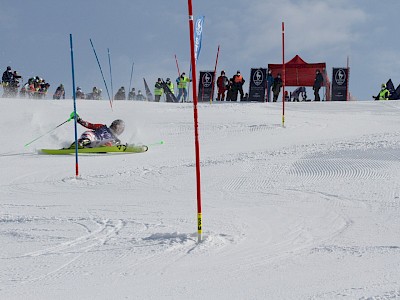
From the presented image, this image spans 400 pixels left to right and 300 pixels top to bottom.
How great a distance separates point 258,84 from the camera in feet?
105

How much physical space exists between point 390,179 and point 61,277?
6.27 metres

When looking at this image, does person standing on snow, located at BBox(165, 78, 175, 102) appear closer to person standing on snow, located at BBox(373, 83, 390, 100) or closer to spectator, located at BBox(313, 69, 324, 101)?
spectator, located at BBox(313, 69, 324, 101)

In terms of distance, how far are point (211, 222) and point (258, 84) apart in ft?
83.1

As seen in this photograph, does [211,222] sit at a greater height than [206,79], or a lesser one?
lesser

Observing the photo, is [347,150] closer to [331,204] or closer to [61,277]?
[331,204]

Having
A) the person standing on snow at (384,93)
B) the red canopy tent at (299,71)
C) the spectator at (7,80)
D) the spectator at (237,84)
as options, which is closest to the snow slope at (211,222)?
the spectator at (237,84)

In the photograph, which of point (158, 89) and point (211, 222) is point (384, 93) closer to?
point (158, 89)

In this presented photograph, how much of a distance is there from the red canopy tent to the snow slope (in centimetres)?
1510

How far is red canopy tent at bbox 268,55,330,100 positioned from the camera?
3247cm

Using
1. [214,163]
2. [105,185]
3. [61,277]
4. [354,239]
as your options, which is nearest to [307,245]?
[354,239]

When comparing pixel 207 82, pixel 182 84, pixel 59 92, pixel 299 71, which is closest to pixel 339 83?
pixel 299 71

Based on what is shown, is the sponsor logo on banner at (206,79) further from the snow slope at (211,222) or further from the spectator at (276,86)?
the snow slope at (211,222)

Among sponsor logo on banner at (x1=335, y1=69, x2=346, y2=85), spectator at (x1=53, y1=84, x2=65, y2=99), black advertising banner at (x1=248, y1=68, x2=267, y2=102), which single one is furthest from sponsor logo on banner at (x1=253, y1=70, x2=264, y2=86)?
spectator at (x1=53, y1=84, x2=65, y2=99)

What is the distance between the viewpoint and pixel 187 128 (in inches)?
818
